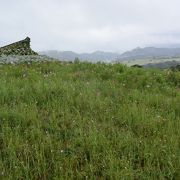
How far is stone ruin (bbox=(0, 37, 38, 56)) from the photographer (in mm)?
22450

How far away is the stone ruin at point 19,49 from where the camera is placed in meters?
22.5

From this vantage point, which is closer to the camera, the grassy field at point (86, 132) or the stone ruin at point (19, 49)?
the grassy field at point (86, 132)

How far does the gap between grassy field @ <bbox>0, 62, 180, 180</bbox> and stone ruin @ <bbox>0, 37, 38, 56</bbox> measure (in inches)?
430

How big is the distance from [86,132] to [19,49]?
16.9 m

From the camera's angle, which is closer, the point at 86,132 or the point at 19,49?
the point at 86,132

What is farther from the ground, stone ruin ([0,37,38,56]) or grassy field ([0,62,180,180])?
stone ruin ([0,37,38,56])

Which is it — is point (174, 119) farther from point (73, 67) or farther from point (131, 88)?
point (73, 67)

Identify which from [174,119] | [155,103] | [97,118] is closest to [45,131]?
[97,118]

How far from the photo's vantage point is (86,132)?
736cm

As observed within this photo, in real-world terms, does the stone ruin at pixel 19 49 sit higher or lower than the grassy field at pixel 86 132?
higher

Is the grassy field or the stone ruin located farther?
the stone ruin

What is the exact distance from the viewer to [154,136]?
730 cm

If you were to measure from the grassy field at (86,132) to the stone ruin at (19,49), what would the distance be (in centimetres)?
1091

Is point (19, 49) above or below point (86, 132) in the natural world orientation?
above
